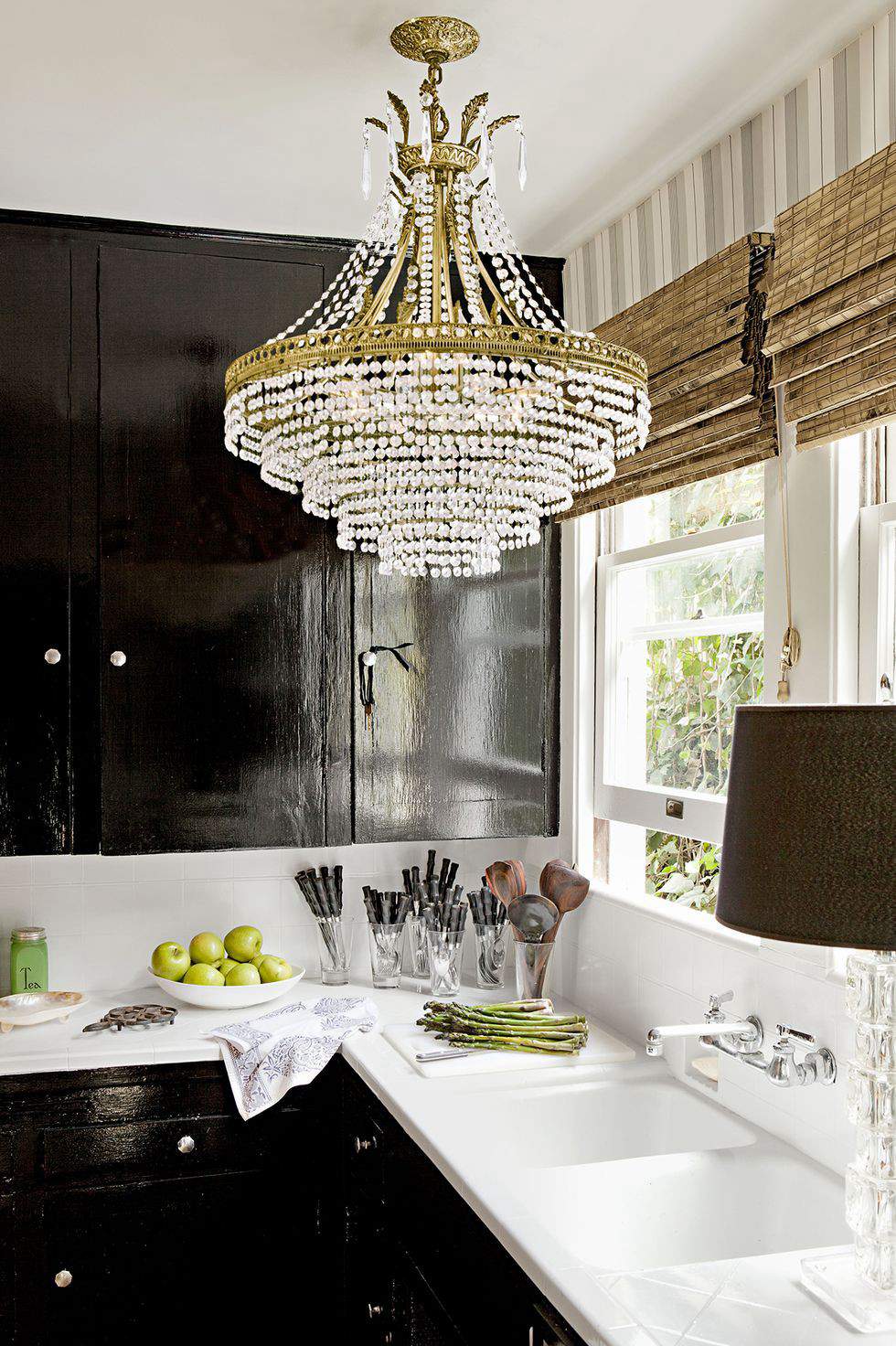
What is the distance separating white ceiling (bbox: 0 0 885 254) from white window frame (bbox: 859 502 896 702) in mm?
736

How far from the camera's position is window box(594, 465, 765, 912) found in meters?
2.31

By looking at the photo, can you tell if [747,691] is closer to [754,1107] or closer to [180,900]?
[754,1107]

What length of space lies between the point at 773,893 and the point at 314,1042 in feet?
4.83

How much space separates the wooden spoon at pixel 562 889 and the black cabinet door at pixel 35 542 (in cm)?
110

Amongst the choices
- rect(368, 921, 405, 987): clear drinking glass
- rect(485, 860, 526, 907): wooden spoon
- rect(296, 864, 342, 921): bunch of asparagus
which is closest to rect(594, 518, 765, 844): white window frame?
rect(485, 860, 526, 907): wooden spoon

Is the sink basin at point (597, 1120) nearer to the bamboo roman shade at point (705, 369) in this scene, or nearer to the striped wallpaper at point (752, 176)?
the bamboo roman shade at point (705, 369)

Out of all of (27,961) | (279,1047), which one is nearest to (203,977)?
(279,1047)

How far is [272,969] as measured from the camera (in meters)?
2.80

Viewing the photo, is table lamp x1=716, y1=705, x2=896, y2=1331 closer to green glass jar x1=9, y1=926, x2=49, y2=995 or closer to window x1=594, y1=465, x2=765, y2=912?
window x1=594, y1=465, x2=765, y2=912

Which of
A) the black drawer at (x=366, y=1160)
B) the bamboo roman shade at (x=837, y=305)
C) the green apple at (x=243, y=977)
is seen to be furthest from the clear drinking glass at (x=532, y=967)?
the bamboo roman shade at (x=837, y=305)

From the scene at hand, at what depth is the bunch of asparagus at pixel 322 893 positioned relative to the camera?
118 inches

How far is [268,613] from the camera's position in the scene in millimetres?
2754

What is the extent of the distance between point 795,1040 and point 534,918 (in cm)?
86

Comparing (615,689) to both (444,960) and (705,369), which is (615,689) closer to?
(444,960)
